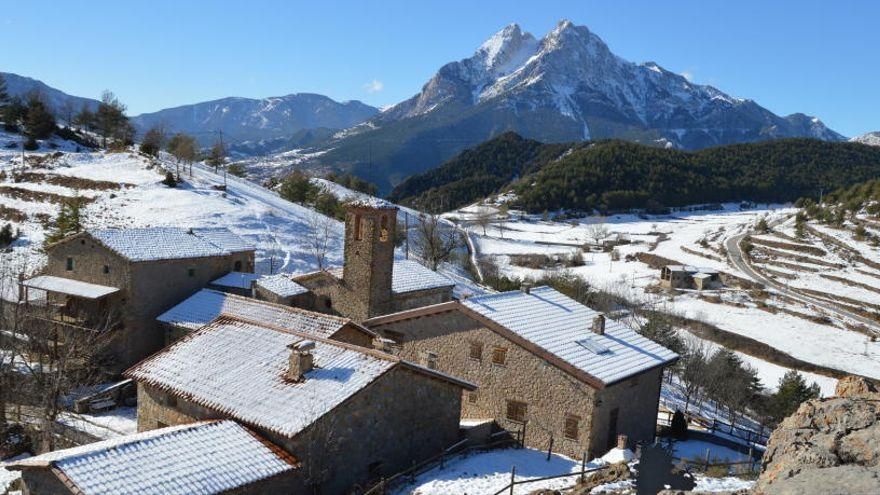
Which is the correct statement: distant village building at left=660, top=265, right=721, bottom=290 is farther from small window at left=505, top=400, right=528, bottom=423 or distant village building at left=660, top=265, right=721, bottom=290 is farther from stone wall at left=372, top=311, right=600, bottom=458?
small window at left=505, top=400, right=528, bottom=423

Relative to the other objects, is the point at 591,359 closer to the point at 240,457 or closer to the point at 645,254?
the point at 240,457

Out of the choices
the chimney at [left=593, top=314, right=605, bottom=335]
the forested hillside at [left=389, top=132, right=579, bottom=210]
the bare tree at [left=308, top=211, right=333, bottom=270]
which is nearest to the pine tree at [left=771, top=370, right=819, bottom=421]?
the chimney at [left=593, top=314, right=605, bottom=335]

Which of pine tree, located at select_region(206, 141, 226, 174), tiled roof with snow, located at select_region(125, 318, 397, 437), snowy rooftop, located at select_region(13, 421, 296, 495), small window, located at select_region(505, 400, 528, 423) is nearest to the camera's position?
snowy rooftop, located at select_region(13, 421, 296, 495)

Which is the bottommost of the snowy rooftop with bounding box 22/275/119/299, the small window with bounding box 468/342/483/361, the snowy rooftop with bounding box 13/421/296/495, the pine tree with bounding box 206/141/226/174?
the snowy rooftop with bounding box 13/421/296/495

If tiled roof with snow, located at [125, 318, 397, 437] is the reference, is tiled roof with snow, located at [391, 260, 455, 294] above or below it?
above

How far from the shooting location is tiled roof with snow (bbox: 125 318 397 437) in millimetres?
16641

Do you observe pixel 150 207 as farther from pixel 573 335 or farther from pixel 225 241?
pixel 573 335

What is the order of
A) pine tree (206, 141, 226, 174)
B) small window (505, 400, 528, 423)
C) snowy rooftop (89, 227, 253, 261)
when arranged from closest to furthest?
small window (505, 400, 528, 423), snowy rooftop (89, 227, 253, 261), pine tree (206, 141, 226, 174)

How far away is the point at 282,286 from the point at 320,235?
2398 centimetres

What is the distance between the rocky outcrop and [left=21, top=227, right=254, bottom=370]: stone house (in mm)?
26974

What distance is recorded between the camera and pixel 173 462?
47.3ft

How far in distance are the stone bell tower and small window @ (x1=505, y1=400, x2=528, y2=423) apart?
31.8ft

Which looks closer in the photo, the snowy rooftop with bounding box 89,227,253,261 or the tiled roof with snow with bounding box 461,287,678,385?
→ the tiled roof with snow with bounding box 461,287,678,385

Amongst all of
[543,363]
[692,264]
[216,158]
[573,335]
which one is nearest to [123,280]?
[543,363]
